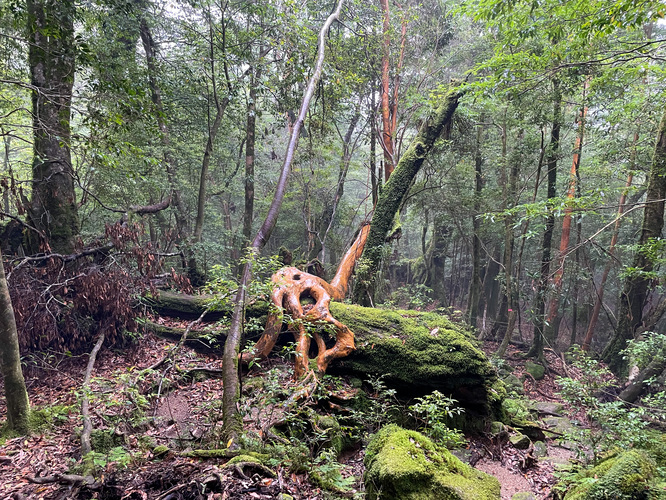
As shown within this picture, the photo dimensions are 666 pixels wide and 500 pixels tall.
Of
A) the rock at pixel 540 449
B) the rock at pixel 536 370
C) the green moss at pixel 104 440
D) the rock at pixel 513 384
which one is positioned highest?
the green moss at pixel 104 440

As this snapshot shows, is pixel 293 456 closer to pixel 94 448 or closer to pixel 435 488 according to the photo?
pixel 435 488

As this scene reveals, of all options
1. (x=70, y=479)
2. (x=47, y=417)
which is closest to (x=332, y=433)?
(x=70, y=479)

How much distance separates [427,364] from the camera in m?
6.02

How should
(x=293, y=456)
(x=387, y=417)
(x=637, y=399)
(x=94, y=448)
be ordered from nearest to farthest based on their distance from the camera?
(x=293, y=456)
(x=94, y=448)
(x=387, y=417)
(x=637, y=399)

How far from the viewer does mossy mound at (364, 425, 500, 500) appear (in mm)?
2846

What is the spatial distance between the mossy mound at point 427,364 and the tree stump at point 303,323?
0.42 meters

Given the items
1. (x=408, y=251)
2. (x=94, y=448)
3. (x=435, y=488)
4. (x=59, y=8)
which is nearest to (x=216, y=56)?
(x=59, y=8)

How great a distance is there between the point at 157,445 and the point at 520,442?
5.76 metres

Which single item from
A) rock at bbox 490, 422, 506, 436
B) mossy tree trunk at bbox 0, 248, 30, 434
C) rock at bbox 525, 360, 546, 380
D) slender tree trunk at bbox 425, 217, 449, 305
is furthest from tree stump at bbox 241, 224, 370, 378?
slender tree trunk at bbox 425, 217, 449, 305

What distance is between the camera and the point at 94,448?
374 centimetres

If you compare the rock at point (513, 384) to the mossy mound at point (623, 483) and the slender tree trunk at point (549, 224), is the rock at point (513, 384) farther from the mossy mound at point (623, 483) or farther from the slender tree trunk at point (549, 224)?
the mossy mound at point (623, 483)

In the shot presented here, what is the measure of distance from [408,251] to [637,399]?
77.0ft

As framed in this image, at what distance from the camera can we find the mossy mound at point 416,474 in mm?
2846

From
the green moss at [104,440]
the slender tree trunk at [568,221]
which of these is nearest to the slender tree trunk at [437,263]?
the slender tree trunk at [568,221]
